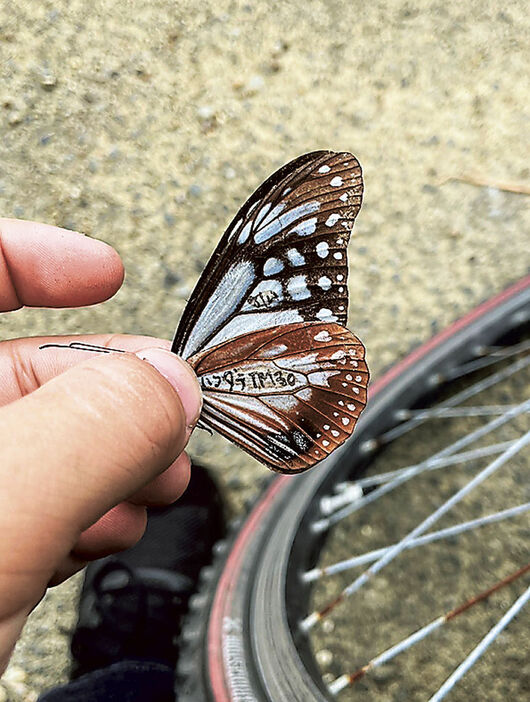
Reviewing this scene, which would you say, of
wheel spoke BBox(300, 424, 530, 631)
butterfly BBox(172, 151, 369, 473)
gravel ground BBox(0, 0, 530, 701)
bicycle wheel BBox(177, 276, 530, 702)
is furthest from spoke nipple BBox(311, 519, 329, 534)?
butterfly BBox(172, 151, 369, 473)

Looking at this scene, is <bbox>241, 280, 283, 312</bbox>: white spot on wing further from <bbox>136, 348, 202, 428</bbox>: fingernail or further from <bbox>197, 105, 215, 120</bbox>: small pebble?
<bbox>197, 105, 215, 120</bbox>: small pebble

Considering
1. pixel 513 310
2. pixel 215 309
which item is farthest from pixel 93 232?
pixel 513 310

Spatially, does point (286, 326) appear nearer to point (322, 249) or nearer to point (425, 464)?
point (322, 249)

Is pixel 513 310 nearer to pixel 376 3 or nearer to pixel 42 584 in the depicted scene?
pixel 376 3

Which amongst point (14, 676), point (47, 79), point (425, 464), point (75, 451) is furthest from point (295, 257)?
point (14, 676)

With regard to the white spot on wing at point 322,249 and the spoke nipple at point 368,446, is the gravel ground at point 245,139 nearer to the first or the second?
the spoke nipple at point 368,446

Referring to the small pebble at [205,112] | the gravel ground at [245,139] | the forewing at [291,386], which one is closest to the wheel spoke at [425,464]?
the gravel ground at [245,139]
